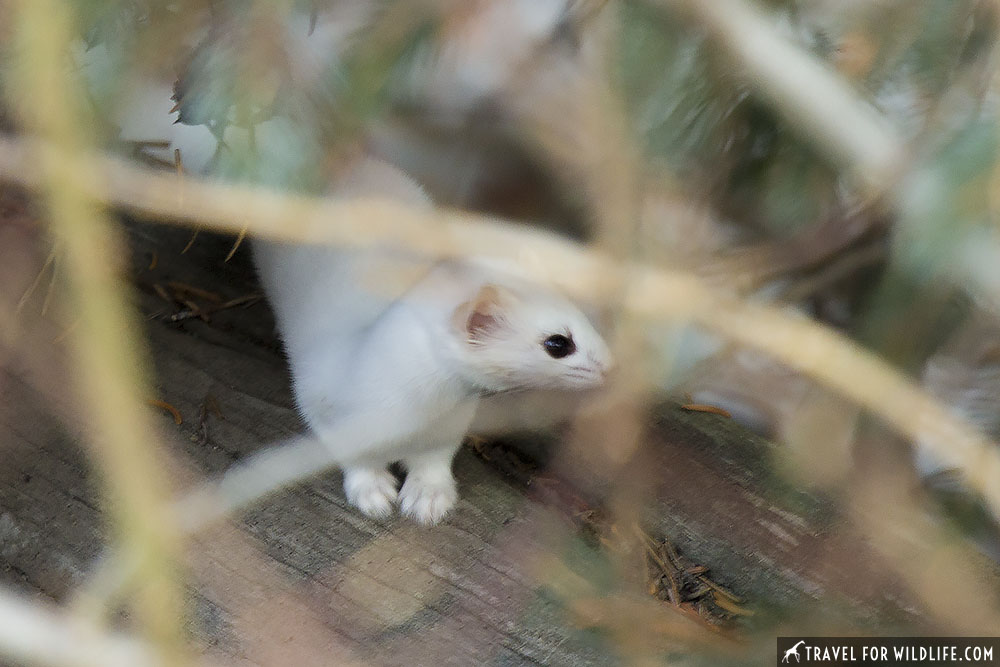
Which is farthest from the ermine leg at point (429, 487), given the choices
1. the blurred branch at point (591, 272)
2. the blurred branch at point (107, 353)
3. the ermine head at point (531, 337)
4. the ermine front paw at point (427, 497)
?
the blurred branch at point (107, 353)

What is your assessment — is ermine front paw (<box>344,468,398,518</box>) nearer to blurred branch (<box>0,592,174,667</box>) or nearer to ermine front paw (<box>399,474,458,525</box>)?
ermine front paw (<box>399,474,458,525</box>)

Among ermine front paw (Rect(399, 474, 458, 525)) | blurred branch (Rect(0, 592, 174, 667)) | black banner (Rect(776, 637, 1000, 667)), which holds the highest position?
ermine front paw (Rect(399, 474, 458, 525))

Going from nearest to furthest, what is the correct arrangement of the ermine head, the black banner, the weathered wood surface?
1. the black banner
2. the weathered wood surface
3. the ermine head

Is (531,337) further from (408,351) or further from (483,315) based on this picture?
(408,351)

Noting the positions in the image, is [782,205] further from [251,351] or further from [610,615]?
[251,351]

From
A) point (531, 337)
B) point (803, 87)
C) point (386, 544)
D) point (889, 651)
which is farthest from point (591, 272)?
point (386, 544)

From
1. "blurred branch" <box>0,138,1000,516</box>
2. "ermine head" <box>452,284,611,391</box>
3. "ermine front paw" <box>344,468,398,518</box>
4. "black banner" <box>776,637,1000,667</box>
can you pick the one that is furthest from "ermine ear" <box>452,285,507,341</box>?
"black banner" <box>776,637,1000,667</box>
